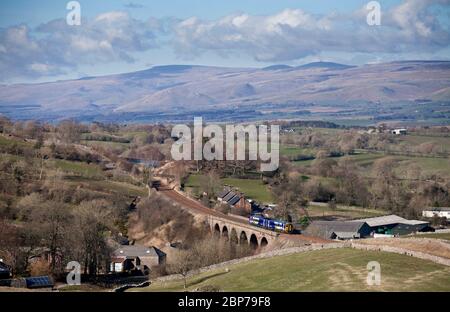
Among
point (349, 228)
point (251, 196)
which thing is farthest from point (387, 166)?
point (349, 228)

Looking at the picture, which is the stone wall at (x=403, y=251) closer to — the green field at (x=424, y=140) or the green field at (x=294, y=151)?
the green field at (x=294, y=151)

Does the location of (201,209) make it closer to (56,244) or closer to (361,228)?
(361,228)

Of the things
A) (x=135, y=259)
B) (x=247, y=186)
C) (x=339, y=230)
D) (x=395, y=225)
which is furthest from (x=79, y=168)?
(x=395, y=225)

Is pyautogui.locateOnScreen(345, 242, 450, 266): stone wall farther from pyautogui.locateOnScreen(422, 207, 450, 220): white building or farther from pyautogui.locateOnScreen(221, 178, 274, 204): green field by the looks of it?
pyautogui.locateOnScreen(221, 178, 274, 204): green field

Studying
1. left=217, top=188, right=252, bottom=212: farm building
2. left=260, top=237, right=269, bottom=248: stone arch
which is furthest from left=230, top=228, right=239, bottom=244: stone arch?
left=217, top=188, right=252, bottom=212: farm building

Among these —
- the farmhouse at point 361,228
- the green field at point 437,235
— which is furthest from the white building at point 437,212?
the green field at point 437,235
